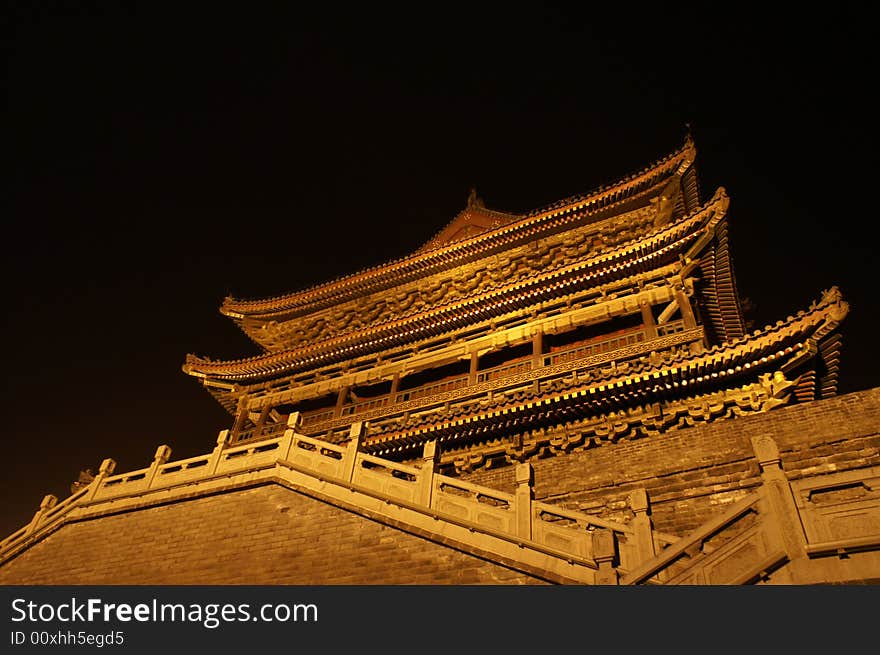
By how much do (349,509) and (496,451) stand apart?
393cm

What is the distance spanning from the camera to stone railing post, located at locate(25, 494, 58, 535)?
970cm

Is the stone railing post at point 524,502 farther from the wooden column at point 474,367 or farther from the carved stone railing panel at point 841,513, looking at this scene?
the wooden column at point 474,367

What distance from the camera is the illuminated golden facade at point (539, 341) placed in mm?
9742

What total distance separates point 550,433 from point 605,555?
4.95 meters

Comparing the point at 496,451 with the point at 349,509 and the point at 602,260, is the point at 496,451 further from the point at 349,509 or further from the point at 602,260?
the point at 602,260

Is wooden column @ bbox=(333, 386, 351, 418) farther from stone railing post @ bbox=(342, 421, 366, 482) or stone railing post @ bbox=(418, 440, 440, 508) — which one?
stone railing post @ bbox=(418, 440, 440, 508)

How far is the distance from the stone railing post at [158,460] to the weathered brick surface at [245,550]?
57 cm

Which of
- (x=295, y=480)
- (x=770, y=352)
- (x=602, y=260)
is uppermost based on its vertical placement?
(x=602, y=260)

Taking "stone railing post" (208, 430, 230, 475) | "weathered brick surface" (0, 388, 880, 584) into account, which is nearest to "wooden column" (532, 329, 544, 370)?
"weathered brick surface" (0, 388, 880, 584)

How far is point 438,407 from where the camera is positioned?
41.5 ft

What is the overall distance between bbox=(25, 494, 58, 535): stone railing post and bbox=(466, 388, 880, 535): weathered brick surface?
7.19 metres

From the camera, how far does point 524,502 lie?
6.62m
